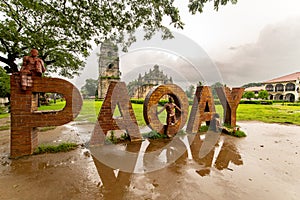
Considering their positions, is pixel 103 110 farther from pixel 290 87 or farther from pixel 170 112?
pixel 290 87

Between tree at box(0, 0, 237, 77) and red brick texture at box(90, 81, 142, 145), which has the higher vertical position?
tree at box(0, 0, 237, 77)

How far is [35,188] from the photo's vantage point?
2.38 meters

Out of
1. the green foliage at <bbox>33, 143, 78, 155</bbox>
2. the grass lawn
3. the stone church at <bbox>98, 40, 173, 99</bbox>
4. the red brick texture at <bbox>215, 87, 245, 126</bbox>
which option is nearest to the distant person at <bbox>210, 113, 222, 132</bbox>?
the red brick texture at <bbox>215, 87, 245, 126</bbox>

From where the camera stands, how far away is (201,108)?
5871 mm

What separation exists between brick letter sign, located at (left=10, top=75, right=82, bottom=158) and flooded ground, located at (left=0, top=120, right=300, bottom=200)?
376mm

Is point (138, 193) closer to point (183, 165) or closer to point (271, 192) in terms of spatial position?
point (183, 165)

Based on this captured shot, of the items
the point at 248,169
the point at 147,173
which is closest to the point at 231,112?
the point at 248,169

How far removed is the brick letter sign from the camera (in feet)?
11.7

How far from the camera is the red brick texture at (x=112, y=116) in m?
4.46

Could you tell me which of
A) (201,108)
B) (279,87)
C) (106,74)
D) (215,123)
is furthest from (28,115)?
(279,87)

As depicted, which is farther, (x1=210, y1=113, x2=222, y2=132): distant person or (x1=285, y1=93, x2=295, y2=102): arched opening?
(x1=285, y1=93, x2=295, y2=102): arched opening

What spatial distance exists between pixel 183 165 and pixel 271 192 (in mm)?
1538

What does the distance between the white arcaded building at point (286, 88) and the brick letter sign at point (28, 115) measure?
52816mm

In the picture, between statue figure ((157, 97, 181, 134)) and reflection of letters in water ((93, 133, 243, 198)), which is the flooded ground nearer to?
reflection of letters in water ((93, 133, 243, 198))
